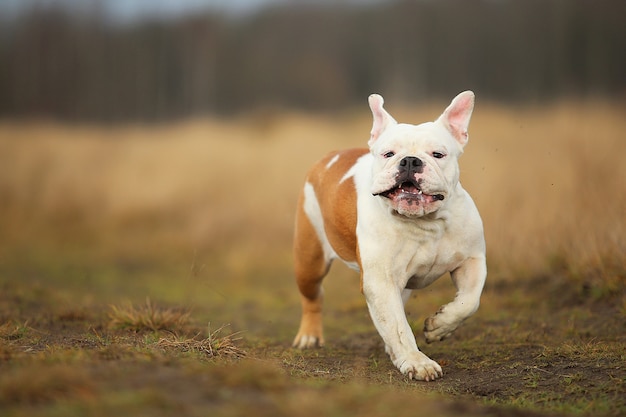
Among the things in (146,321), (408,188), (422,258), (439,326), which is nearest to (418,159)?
(408,188)

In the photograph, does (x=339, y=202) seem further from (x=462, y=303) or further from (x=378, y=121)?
(x=462, y=303)

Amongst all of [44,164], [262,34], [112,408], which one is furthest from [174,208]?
[262,34]

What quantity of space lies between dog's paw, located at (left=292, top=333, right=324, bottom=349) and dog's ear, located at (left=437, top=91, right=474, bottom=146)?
2186mm

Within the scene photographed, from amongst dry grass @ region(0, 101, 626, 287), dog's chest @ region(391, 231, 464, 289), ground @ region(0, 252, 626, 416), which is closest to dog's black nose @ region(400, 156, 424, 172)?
dog's chest @ region(391, 231, 464, 289)

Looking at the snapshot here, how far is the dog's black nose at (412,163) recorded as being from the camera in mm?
4660

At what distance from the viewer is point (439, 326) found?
507 centimetres

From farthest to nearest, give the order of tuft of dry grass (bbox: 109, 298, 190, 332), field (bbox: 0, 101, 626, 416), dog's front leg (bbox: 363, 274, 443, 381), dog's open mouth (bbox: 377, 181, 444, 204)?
tuft of dry grass (bbox: 109, 298, 190, 332)
dog's front leg (bbox: 363, 274, 443, 381)
dog's open mouth (bbox: 377, 181, 444, 204)
field (bbox: 0, 101, 626, 416)

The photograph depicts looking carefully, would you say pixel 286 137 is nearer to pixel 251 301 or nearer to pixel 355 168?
pixel 251 301

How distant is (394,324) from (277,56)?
26356mm

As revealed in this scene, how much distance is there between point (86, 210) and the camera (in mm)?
14586

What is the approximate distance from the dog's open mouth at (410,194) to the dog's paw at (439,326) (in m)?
0.81

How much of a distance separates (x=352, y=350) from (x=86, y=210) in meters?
9.64

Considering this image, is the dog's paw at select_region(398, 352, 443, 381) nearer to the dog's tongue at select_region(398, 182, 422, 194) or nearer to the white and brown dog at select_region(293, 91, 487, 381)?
the white and brown dog at select_region(293, 91, 487, 381)

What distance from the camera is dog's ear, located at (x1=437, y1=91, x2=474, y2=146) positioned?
516cm
